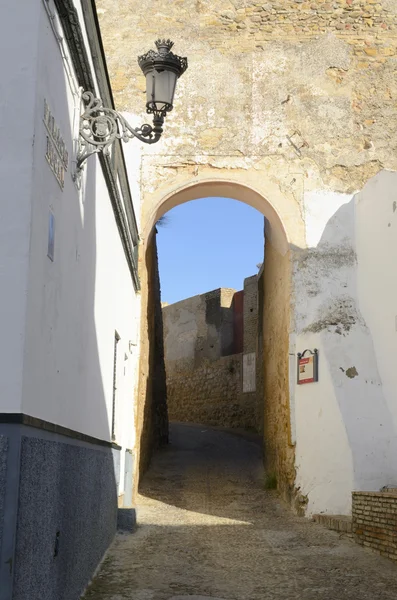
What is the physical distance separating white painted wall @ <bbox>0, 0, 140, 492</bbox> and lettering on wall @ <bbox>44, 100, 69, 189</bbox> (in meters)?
0.07

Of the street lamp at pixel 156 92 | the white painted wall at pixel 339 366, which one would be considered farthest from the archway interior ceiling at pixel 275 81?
the street lamp at pixel 156 92

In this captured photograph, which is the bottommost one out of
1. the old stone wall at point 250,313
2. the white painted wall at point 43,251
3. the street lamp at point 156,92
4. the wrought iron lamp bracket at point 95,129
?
the white painted wall at point 43,251

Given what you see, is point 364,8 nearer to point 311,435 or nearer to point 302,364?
point 302,364

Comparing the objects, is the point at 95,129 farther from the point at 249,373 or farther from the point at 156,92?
the point at 249,373

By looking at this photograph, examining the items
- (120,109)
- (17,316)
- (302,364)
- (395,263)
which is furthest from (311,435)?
(17,316)

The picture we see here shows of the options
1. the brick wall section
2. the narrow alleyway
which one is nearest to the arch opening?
the narrow alleyway

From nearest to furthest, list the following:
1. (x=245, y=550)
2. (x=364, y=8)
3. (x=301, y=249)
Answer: (x=245, y=550)
(x=301, y=249)
(x=364, y=8)

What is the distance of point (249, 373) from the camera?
22391mm

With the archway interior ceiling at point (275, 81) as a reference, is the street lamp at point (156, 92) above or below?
below

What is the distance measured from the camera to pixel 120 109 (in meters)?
13.0

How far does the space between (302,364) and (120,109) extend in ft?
16.6

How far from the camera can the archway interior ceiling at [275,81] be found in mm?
12805

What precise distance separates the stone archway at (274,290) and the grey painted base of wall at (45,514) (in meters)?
6.26

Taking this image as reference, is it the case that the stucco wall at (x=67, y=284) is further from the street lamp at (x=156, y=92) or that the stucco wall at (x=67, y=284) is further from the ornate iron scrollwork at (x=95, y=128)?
the street lamp at (x=156, y=92)
